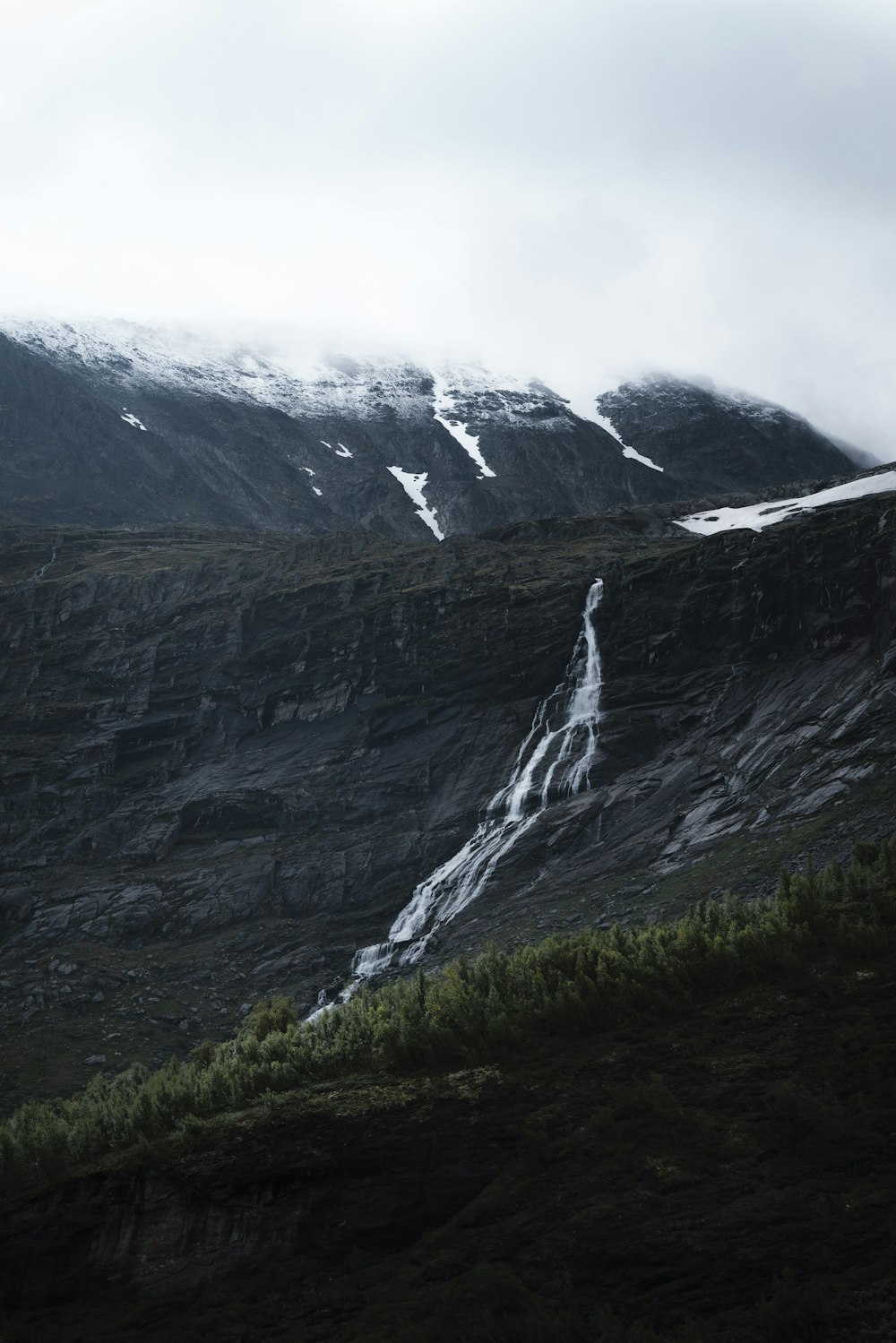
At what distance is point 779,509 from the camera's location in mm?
120812

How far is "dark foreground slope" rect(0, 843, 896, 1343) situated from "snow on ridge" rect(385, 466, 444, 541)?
148 meters

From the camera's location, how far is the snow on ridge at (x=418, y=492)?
585 feet

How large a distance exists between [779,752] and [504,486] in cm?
12971

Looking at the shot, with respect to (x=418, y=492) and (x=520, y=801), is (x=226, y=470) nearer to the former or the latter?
→ (x=418, y=492)

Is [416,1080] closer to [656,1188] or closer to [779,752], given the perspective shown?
[656,1188]

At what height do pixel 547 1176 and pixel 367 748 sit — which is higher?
pixel 367 748

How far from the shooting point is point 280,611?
321 feet

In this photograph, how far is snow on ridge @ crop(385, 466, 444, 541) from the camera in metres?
178

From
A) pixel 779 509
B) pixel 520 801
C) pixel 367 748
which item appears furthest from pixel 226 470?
pixel 520 801

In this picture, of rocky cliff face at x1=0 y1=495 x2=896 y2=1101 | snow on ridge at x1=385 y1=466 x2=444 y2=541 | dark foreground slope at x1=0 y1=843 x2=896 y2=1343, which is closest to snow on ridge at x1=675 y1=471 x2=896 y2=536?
rocky cliff face at x1=0 y1=495 x2=896 y2=1101

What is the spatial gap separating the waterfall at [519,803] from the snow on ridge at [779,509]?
40349mm

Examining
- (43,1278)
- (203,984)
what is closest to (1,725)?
(203,984)

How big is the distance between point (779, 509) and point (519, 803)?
64.1 m

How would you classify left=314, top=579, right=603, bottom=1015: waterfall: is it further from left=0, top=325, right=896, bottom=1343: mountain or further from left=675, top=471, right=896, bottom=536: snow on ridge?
left=675, top=471, right=896, bottom=536: snow on ridge
